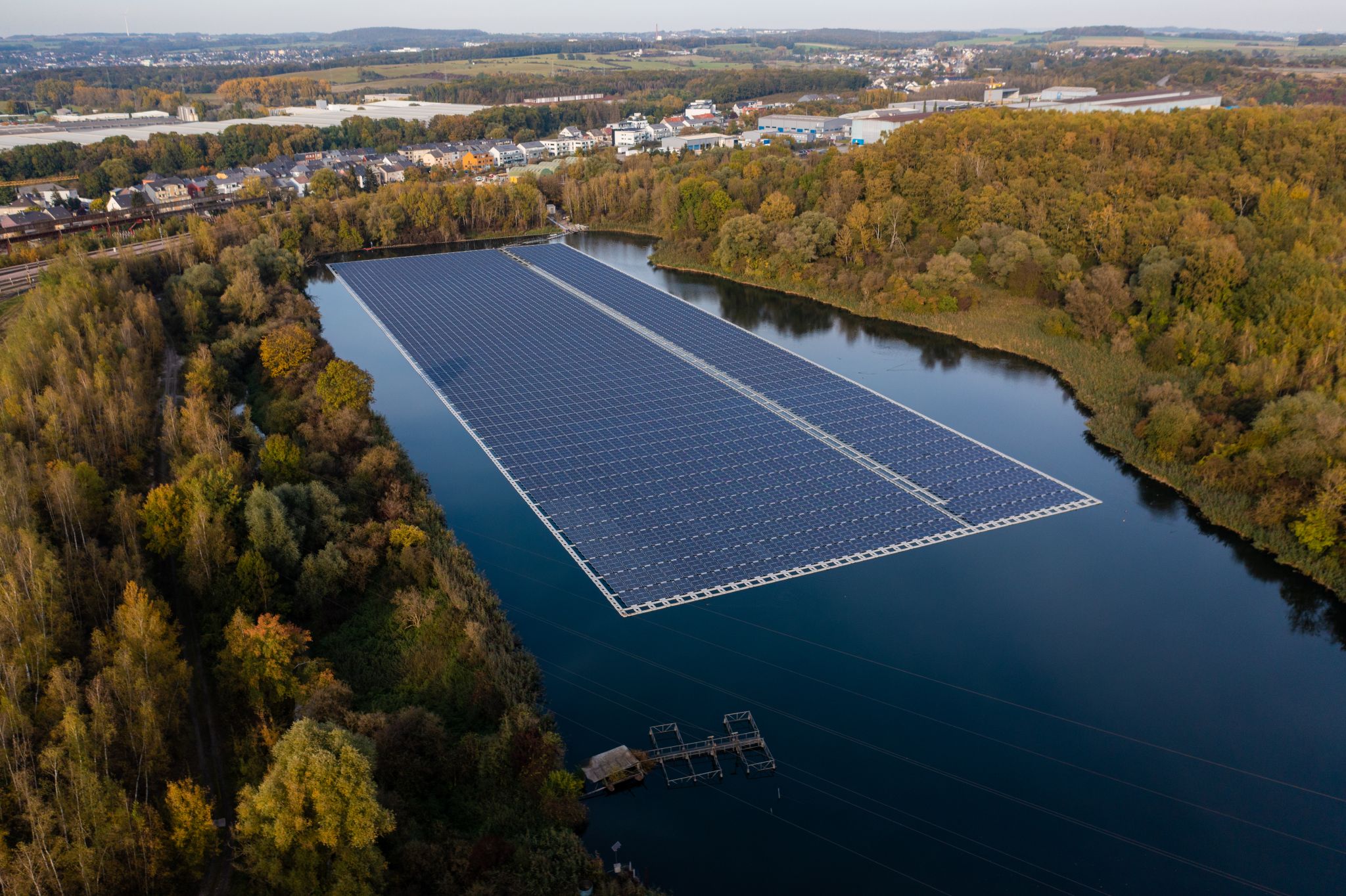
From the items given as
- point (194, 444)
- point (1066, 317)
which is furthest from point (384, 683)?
point (1066, 317)

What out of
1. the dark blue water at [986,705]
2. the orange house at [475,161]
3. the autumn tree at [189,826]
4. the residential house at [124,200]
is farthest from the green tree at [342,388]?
the orange house at [475,161]

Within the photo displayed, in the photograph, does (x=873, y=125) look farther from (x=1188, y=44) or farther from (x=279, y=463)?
(x=1188, y=44)

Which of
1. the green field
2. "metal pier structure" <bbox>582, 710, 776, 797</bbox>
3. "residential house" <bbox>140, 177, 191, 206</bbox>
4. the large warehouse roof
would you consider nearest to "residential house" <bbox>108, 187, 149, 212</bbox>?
"residential house" <bbox>140, 177, 191, 206</bbox>

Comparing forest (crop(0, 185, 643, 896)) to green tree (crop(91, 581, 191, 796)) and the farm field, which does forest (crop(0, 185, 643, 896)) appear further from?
the farm field

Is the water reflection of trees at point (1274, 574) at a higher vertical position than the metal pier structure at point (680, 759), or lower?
higher

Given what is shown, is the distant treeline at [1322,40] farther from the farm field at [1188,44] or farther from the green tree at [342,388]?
the green tree at [342,388]

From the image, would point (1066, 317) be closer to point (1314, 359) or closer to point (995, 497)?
point (1314, 359)

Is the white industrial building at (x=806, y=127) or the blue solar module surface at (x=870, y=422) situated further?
the white industrial building at (x=806, y=127)

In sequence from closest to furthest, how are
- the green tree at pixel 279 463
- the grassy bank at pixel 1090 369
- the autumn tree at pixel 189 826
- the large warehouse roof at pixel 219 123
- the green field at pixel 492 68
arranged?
the autumn tree at pixel 189 826 → the green tree at pixel 279 463 → the grassy bank at pixel 1090 369 → the large warehouse roof at pixel 219 123 → the green field at pixel 492 68
